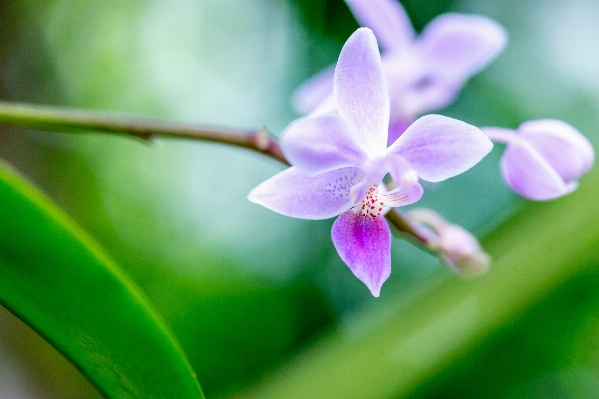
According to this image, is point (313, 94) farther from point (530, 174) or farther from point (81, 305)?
point (81, 305)

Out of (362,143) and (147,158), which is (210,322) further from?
(362,143)

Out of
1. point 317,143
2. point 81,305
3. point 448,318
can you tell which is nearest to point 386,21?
point 317,143

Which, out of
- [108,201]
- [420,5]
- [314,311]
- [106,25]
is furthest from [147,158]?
[420,5]

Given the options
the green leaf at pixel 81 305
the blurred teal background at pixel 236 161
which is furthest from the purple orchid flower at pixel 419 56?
the blurred teal background at pixel 236 161


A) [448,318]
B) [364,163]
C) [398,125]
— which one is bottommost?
[448,318]

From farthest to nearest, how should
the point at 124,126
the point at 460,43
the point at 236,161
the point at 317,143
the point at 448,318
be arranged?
1. the point at 236,161
2. the point at 448,318
3. the point at 460,43
4. the point at 124,126
5. the point at 317,143

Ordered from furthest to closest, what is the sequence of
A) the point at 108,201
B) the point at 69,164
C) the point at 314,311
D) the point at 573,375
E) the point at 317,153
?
the point at 314,311
the point at 108,201
the point at 69,164
the point at 573,375
the point at 317,153
